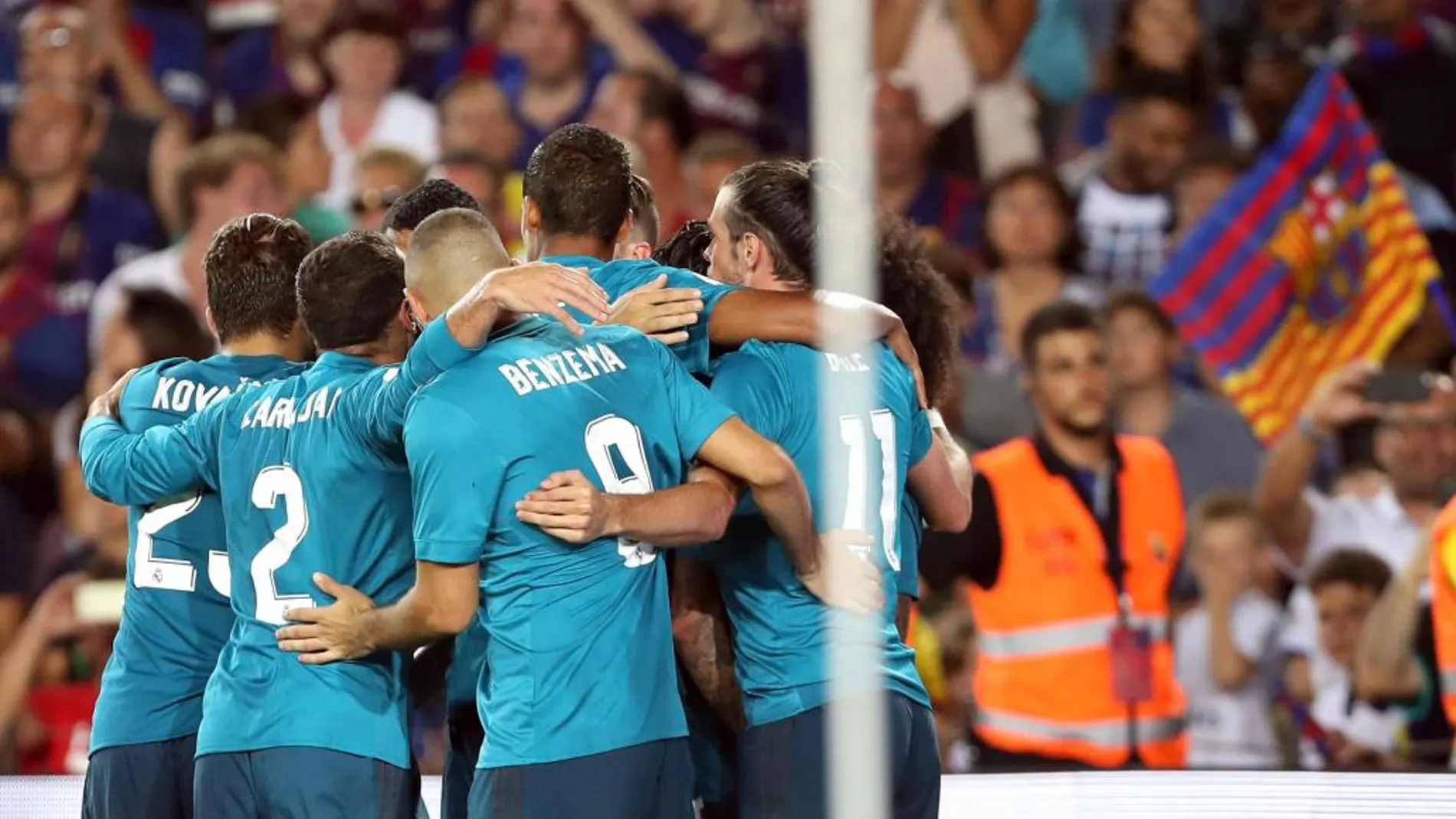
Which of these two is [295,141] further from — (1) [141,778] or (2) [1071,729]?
(1) [141,778]

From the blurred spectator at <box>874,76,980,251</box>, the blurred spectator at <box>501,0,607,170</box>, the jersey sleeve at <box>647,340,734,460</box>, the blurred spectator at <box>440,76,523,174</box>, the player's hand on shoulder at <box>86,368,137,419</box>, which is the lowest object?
the jersey sleeve at <box>647,340,734,460</box>

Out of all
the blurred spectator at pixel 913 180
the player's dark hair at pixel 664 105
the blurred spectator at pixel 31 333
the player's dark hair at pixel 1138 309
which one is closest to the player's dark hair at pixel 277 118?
the blurred spectator at pixel 31 333

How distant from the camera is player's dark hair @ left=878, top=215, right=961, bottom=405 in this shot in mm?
4977

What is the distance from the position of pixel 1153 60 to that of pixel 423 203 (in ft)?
15.2

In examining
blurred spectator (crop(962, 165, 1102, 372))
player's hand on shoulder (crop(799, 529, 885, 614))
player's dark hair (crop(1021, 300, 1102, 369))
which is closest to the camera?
player's hand on shoulder (crop(799, 529, 885, 614))

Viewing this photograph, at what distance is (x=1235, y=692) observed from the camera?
747 cm

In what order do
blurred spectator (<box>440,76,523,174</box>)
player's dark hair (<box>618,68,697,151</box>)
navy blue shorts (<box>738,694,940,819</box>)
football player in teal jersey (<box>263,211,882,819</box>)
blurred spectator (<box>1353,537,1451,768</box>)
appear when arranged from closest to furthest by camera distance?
1. football player in teal jersey (<box>263,211,882,819</box>)
2. navy blue shorts (<box>738,694,940,819</box>)
3. blurred spectator (<box>1353,537,1451,768</box>)
4. player's dark hair (<box>618,68,697,151</box>)
5. blurred spectator (<box>440,76,523,174</box>)

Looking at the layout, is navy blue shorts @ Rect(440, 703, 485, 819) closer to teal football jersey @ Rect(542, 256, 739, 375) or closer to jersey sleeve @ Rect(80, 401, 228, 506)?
jersey sleeve @ Rect(80, 401, 228, 506)

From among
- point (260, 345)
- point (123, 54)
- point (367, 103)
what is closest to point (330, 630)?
point (260, 345)

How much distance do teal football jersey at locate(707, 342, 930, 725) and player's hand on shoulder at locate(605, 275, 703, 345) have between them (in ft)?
0.72

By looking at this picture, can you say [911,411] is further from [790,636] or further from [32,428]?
[32,428]

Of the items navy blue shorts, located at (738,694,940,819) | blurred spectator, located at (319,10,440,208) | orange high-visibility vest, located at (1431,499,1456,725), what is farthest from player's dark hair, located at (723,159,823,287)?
blurred spectator, located at (319,10,440,208)

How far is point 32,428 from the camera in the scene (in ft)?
27.7

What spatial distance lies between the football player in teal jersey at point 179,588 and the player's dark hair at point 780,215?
1070mm
